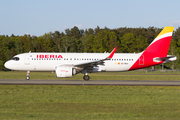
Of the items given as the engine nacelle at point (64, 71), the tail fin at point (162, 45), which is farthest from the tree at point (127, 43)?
Answer: the engine nacelle at point (64, 71)

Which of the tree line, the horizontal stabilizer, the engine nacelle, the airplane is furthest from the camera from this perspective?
the tree line

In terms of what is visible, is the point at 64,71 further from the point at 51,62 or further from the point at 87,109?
the point at 87,109

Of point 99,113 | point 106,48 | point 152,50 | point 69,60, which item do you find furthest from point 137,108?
point 106,48

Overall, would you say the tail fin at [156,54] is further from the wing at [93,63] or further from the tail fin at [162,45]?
the wing at [93,63]

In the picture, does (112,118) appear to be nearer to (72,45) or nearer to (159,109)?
(159,109)

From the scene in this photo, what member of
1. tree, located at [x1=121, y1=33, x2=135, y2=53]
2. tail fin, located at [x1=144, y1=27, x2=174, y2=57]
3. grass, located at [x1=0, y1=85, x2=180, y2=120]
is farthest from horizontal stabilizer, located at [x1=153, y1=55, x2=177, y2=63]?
tree, located at [x1=121, y1=33, x2=135, y2=53]

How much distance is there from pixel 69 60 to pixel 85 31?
115153mm

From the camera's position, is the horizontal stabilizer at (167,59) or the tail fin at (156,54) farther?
the tail fin at (156,54)

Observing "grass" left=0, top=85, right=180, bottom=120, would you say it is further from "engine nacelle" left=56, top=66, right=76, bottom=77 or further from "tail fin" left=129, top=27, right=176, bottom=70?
"tail fin" left=129, top=27, right=176, bottom=70

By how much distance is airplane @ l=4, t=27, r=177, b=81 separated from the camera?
30.4 metres

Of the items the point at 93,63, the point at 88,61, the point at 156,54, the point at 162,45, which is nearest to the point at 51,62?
the point at 88,61

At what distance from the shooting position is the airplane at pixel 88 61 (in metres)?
30.4

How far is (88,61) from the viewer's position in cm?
3142

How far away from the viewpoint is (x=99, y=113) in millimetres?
11227
